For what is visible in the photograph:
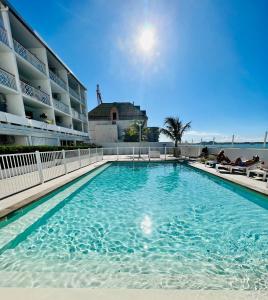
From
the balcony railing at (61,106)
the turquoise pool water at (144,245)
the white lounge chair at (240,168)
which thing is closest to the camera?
the turquoise pool water at (144,245)

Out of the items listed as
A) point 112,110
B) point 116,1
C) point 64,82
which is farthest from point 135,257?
point 112,110

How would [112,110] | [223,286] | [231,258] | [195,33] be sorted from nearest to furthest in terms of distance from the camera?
[223,286], [231,258], [195,33], [112,110]

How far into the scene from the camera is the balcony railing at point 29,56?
41.5 feet

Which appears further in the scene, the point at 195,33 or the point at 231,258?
the point at 195,33

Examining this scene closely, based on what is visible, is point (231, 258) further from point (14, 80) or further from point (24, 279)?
point (14, 80)

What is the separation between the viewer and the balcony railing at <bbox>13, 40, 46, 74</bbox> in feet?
41.5

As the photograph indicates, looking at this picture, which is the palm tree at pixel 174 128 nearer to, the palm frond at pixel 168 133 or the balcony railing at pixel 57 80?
the palm frond at pixel 168 133

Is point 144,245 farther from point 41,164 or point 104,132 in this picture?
point 104,132

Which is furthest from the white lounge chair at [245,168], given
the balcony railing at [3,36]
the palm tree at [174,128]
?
the balcony railing at [3,36]

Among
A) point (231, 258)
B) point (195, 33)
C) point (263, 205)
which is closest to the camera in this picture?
point (231, 258)

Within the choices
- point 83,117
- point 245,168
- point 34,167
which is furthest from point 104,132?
point 245,168

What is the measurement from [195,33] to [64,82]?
56.2 feet

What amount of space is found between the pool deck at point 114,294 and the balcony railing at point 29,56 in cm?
1651

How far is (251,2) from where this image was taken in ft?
25.0
